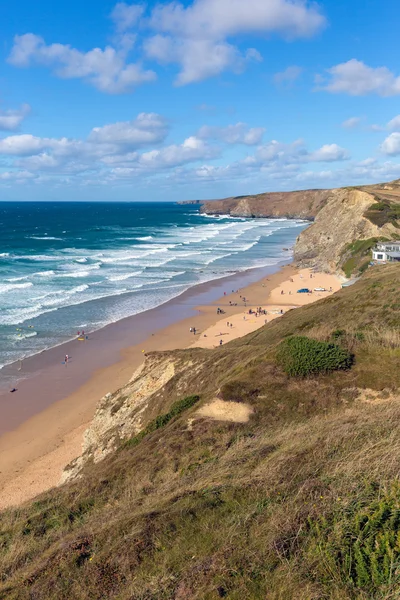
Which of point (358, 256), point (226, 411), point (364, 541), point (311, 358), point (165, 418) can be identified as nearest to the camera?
point (364, 541)

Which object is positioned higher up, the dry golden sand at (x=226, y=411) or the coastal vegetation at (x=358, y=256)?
the coastal vegetation at (x=358, y=256)

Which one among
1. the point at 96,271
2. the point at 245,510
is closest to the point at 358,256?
the point at 96,271

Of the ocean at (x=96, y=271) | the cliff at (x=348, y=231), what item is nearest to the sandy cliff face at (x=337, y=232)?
the cliff at (x=348, y=231)

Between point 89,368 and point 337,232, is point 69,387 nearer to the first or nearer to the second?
point 89,368

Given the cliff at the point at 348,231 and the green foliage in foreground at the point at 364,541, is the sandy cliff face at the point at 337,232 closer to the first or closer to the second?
the cliff at the point at 348,231

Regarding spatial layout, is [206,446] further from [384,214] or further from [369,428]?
[384,214]

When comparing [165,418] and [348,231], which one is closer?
[165,418]

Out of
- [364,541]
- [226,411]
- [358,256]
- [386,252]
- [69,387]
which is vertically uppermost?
[386,252]
